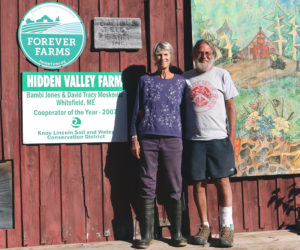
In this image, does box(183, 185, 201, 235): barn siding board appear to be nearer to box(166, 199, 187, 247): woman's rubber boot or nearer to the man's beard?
box(166, 199, 187, 247): woman's rubber boot

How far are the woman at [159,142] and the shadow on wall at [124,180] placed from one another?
32 centimetres

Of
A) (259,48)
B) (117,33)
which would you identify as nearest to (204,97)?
(259,48)

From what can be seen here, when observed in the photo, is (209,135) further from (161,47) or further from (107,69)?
(107,69)

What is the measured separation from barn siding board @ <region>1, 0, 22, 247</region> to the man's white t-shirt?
1633 millimetres

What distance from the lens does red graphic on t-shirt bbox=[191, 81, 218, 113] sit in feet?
11.7

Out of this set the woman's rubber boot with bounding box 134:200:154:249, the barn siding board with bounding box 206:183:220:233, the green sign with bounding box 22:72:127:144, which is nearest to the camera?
the woman's rubber boot with bounding box 134:200:154:249

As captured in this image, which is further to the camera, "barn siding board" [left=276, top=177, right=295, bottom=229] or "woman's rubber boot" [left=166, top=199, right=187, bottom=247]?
"barn siding board" [left=276, top=177, right=295, bottom=229]

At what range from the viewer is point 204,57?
142 inches

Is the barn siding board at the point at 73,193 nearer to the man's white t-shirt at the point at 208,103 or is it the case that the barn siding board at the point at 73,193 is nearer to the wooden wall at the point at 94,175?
the wooden wall at the point at 94,175

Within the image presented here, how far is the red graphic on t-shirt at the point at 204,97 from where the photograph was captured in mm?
3553

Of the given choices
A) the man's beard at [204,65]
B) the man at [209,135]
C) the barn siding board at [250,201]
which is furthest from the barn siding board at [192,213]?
the man's beard at [204,65]

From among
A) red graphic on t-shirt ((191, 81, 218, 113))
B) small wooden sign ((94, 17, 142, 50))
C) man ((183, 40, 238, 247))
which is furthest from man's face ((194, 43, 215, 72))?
small wooden sign ((94, 17, 142, 50))

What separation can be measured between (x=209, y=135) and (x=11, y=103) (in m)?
1.89

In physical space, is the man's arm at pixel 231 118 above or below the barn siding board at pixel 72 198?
above
